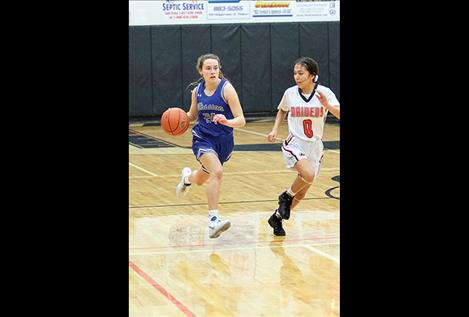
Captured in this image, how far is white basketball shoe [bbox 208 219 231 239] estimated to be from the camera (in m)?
7.88

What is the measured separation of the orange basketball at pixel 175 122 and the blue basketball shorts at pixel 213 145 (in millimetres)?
159

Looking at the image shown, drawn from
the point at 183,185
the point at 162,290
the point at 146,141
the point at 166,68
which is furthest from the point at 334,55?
the point at 162,290

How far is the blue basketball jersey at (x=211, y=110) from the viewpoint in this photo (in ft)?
26.8

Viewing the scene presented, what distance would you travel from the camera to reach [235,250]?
7.85m

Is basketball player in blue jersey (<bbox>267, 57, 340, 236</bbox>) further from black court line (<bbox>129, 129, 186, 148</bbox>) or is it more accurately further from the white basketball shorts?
black court line (<bbox>129, 129, 186, 148</bbox>)

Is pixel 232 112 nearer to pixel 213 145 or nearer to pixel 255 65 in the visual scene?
pixel 213 145

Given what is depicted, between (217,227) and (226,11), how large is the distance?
14.0 metres

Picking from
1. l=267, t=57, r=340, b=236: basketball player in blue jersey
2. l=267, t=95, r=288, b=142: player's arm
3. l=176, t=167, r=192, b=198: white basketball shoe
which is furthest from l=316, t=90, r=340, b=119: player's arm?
l=176, t=167, r=192, b=198: white basketball shoe

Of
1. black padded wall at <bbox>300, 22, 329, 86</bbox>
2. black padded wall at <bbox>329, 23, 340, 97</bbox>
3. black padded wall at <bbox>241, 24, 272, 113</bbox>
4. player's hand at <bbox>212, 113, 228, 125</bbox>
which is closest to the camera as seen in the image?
player's hand at <bbox>212, 113, 228, 125</bbox>

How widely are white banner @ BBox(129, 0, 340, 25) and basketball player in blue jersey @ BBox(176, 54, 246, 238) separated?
41.4ft
